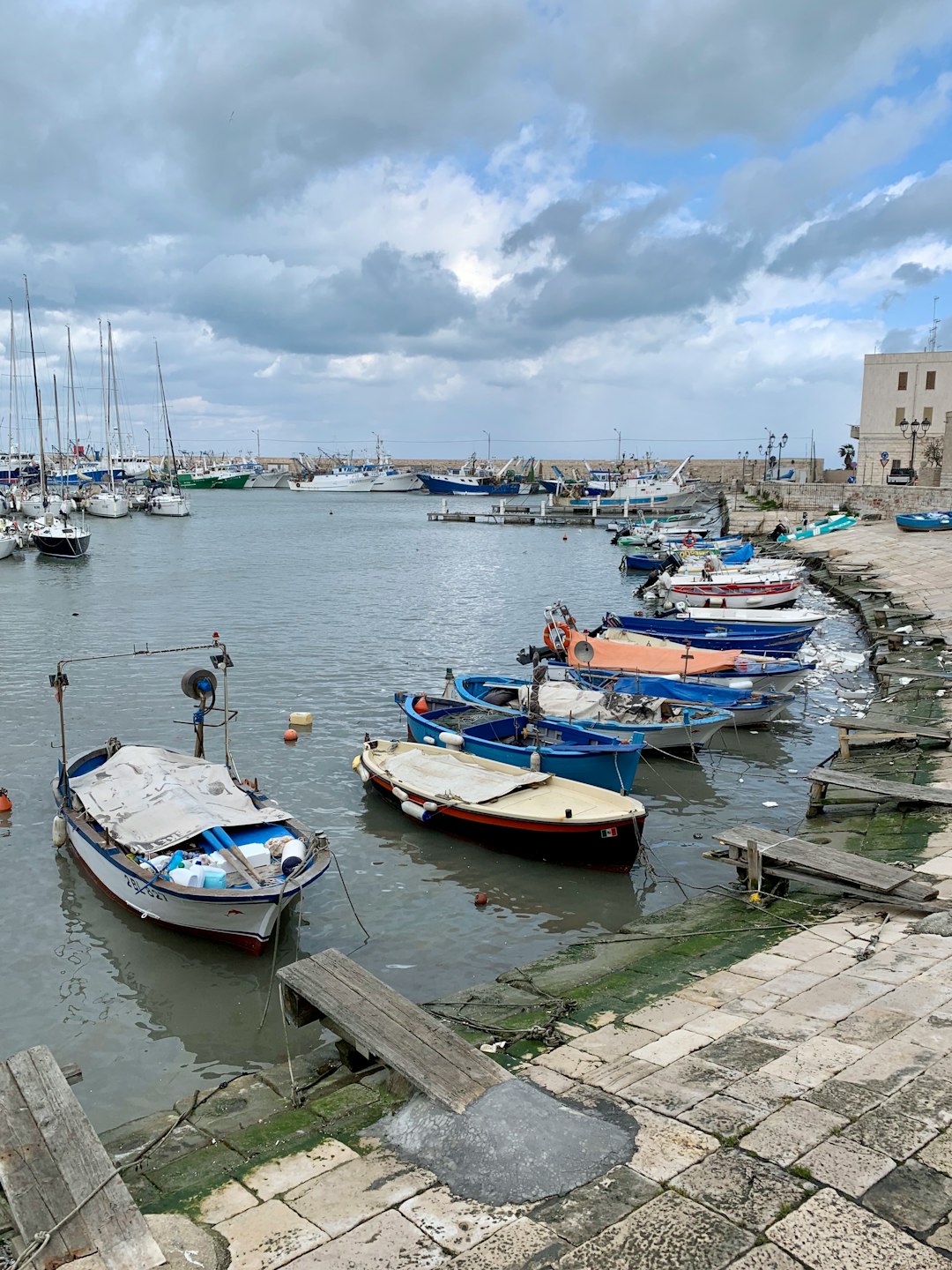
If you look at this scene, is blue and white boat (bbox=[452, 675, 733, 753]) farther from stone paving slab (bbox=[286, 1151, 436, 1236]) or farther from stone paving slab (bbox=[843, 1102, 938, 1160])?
stone paving slab (bbox=[286, 1151, 436, 1236])

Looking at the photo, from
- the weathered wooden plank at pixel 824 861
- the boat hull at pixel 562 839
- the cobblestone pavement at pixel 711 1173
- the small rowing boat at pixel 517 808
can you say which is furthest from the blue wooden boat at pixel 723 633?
the cobblestone pavement at pixel 711 1173

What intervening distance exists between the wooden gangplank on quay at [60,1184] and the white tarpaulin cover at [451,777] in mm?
8416

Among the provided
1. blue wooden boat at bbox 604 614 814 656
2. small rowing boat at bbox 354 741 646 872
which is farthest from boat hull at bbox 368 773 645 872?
blue wooden boat at bbox 604 614 814 656

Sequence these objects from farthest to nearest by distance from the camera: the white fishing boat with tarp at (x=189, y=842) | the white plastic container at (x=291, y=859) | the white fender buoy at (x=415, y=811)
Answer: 1. the white fender buoy at (x=415, y=811)
2. the white plastic container at (x=291, y=859)
3. the white fishing boat with tarp at (x=189, y=842)

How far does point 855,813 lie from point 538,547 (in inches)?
2285

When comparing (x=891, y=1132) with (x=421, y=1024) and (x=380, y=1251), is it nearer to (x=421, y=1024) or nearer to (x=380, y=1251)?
(x=380, y=1251)

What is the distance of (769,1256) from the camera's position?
487cm

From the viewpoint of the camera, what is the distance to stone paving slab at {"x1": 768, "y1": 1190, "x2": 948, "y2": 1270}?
4.79 meters

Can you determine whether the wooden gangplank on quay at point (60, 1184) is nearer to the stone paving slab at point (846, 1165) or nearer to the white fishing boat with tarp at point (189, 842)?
the stone paving slab at point (846, 1165)

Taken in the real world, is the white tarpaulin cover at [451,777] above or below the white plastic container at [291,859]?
below

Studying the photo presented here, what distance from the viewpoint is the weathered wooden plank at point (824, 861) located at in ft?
32.6

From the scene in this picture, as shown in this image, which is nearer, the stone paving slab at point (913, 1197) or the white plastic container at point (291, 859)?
the stone paving slab at point (913, 1197)

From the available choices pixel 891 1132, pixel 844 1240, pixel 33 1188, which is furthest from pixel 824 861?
pixel 33 1188

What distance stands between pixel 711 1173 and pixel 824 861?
5.58 metres
